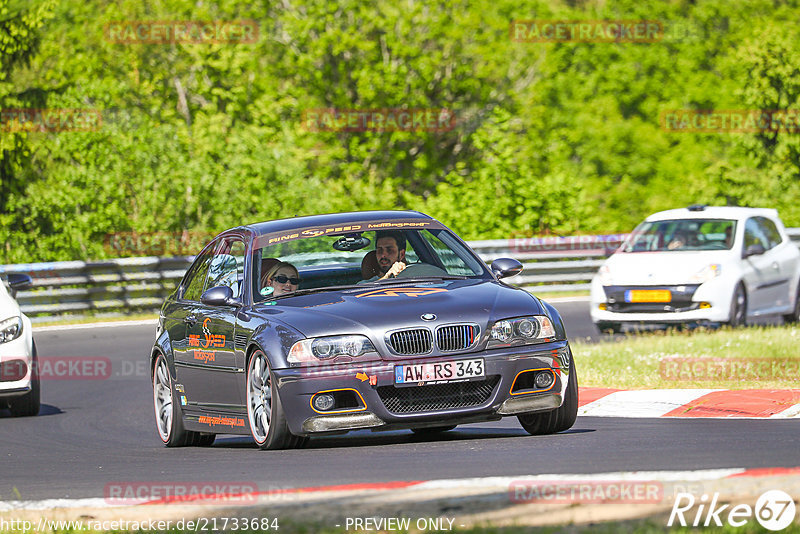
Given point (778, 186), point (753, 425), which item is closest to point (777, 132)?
point (778, 186)

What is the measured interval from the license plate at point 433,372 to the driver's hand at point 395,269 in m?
1.40

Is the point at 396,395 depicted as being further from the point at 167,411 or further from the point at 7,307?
the point at 7,307

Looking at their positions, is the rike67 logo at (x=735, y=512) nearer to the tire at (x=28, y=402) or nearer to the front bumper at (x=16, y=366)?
the front bumper at (x=16, y=366)

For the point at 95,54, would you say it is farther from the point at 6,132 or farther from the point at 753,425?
the point at 753,425

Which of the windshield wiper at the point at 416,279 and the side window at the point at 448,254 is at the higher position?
the side window at the point at 448,254

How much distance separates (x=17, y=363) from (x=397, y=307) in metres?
5.54

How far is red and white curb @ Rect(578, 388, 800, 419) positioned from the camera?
9938mm

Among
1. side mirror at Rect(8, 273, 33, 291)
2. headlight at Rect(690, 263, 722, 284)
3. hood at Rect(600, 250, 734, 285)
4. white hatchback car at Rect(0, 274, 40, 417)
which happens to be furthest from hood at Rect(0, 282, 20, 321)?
headlight at Rect(690, 263, 722, 284)

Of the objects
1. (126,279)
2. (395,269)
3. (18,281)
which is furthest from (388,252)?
(126,279)

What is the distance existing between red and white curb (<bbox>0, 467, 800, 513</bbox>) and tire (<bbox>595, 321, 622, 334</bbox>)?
1186cm

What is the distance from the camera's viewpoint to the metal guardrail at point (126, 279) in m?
23.6

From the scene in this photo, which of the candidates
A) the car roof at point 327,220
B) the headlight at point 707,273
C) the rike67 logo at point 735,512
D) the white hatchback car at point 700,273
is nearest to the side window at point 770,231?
the white hatchback car at point 700,273

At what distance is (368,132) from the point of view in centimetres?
3878

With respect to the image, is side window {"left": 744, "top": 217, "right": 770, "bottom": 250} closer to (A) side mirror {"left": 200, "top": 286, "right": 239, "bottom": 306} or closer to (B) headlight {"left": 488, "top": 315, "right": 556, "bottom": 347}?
(B) headlight {"left": 488, "top": 315, "right": 556, "bottom": 347}
